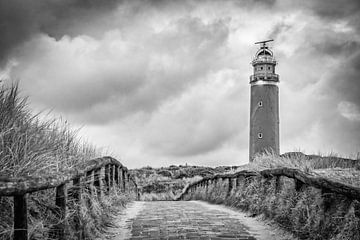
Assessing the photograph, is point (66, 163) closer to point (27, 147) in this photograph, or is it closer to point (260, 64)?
point (27, 147)

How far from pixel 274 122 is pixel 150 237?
42194mm

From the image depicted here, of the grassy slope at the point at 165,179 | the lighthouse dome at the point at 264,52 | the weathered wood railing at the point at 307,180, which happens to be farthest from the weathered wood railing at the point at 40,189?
the lighthouse dome at the point at 264,52

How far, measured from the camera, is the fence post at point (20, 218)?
380 cm

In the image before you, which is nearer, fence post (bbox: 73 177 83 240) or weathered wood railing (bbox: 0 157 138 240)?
weathered wood railing (bbox: 0 157 138 240)

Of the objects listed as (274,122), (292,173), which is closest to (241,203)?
(292,173)

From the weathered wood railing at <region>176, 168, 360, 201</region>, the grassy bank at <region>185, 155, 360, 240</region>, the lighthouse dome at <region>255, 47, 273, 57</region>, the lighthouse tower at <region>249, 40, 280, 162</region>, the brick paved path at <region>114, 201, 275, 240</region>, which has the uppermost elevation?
the lighthouse dome at <region>255, 47, 273, 57</region>

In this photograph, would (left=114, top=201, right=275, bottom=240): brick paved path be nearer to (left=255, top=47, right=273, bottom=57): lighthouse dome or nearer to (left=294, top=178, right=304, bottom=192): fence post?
(left=294, top=178, right=304, bottom=192): fence post

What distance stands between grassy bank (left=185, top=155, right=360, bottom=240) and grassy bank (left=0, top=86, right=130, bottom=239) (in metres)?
2.86

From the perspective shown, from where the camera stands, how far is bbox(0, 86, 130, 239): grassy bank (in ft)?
14.5

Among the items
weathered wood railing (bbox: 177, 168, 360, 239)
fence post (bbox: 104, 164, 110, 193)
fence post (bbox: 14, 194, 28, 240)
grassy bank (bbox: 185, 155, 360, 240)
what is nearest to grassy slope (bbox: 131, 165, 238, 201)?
grassy bank (bbox: 185, 155, 360, 240)

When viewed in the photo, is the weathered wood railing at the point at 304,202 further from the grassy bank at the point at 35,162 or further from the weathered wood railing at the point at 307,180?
the grassy bank at the point at 35,162

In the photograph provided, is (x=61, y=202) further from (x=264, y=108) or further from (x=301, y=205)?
(x=264, y=108)

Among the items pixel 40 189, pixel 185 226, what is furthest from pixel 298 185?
pixel 40 189

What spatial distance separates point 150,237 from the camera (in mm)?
6488
